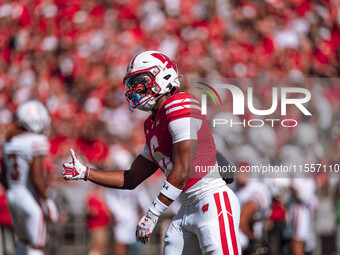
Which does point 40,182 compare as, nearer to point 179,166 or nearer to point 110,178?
point 110,178

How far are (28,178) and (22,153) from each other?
30cm

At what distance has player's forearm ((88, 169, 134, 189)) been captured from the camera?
5207 mm

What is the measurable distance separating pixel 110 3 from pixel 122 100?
2.80 meters

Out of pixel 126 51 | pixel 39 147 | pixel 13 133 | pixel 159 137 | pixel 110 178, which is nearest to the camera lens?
pixel 159 137

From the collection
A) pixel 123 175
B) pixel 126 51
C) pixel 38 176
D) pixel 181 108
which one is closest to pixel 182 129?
pixel 181 108

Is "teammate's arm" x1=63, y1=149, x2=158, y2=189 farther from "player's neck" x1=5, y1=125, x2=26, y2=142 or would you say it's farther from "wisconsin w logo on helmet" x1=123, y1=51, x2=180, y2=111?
"player's neck" x1=5, y1=125, x2=26, y2=142

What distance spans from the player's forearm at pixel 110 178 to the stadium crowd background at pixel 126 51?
6.09 meters

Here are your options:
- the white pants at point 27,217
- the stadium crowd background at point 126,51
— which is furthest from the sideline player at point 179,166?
the stadium crowd background at point 126,51

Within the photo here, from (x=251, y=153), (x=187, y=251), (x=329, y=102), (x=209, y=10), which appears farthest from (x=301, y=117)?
(x=187, y=251)

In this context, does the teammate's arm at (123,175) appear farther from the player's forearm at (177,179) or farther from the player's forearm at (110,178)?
the player's forearm at (177,179)

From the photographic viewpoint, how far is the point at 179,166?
15.0ft

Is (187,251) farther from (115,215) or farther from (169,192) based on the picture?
(115,215)

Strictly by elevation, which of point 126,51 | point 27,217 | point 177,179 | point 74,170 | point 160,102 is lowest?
point 27,217

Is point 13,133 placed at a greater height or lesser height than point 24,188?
greater
